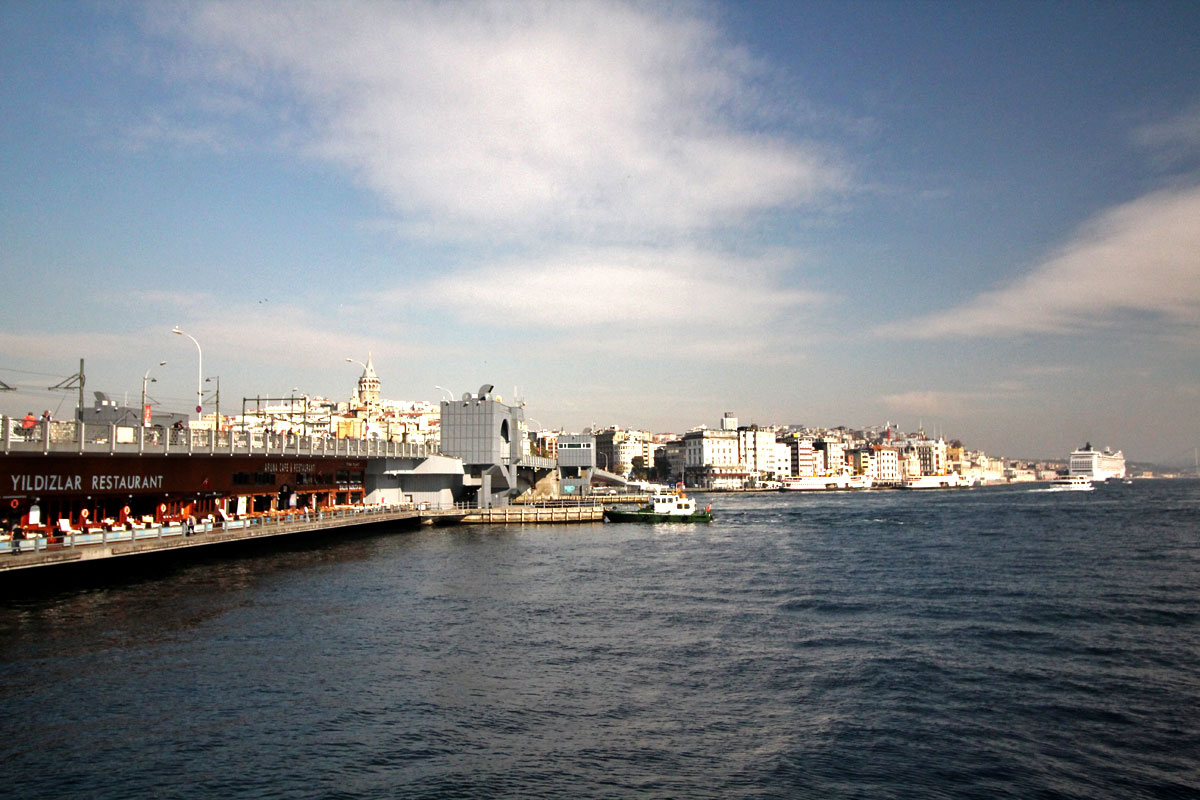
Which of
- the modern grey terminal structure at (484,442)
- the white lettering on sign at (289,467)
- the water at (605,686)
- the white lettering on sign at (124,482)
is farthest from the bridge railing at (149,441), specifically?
the modern grey terminal structure at (484,442)

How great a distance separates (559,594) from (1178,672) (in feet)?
80.2

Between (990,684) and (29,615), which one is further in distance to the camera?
(29,615)

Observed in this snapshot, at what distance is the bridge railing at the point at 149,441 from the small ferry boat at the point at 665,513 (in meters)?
29.5

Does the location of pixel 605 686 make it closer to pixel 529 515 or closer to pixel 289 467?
pixel 289 467

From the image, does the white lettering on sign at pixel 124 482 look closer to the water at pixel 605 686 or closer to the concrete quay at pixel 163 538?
the concrete quay at pixel 163 538

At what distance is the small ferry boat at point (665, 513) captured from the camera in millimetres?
87125

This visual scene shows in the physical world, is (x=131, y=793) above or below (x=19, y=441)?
below

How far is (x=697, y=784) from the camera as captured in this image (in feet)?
55.3

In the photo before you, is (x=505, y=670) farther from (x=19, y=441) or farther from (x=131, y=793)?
(x=19, y=441)

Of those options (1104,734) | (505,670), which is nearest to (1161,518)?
(1104,734)

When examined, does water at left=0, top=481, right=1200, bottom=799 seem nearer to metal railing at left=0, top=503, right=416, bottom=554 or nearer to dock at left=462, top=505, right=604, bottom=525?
metal railing at left=0, top=503, right=416, bottom=554

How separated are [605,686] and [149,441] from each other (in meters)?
35.8

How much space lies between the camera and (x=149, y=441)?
155 feet

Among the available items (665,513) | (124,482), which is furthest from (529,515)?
(124,482)
